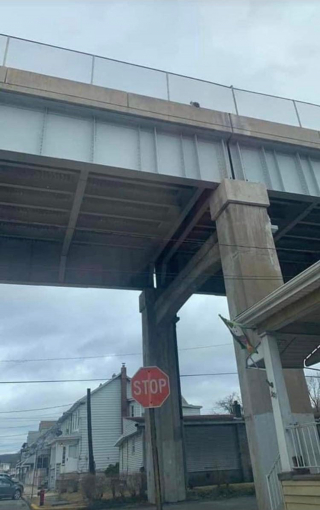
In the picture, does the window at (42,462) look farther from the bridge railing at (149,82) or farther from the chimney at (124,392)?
the bridge railing at (149,82)

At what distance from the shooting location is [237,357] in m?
12.0

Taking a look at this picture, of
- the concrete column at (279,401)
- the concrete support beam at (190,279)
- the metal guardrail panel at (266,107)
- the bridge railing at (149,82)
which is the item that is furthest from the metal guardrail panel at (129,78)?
the concrete column at (279,401)

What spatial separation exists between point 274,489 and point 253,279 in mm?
5416

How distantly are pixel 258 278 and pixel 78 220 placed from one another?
29.9 feet

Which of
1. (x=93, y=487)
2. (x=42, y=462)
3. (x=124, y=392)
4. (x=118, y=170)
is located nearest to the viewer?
(x=118, y=170)

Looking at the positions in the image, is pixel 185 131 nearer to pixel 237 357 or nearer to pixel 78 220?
pixel 78 220

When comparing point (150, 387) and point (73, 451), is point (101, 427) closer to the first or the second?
point (73, 451)

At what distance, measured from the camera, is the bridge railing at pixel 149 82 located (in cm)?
1386

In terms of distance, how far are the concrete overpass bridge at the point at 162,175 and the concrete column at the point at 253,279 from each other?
0.11ft

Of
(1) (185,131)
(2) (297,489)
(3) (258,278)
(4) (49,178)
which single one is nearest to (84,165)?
(4) (49,178)

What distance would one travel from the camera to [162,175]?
14.3m

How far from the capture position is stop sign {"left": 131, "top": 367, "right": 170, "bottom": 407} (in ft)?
23.4

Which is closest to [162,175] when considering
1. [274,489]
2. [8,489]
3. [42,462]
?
[274,489]

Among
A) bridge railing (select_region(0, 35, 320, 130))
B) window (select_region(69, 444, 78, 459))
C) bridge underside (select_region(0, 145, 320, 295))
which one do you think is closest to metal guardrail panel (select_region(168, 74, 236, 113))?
bridge railing (select_region(0, 35, 320, 130))
